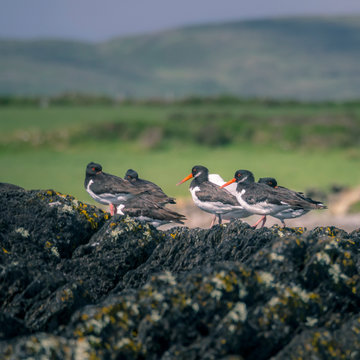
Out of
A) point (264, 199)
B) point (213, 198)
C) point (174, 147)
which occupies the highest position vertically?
point (264, 199)

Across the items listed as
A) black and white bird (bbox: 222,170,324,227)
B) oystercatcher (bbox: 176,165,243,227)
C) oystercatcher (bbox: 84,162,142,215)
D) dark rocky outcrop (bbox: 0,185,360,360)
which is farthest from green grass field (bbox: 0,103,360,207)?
dark rocky outcrop (bbox: 0,185,360,360)

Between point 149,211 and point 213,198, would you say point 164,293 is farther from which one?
point 213,198

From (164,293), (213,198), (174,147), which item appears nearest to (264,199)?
(213,198)

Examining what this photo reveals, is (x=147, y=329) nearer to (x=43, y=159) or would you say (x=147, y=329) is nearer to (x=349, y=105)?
(x=43, y=159)

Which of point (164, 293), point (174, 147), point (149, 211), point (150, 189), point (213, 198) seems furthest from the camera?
point (174, 147)

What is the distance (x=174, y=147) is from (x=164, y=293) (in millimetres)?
62716

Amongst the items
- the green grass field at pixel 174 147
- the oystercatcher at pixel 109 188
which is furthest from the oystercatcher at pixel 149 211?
the green grass field at pixel 174 147

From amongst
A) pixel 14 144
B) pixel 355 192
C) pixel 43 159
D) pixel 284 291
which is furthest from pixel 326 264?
pixel 14 144

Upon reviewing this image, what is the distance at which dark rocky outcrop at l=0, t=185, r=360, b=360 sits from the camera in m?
4.79

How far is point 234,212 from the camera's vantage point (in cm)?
1380

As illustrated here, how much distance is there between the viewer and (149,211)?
35.6 ft

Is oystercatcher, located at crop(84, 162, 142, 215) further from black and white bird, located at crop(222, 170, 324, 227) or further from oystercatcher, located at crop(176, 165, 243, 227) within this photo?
black and white bird, located at crop(222, 170, 324, 227)

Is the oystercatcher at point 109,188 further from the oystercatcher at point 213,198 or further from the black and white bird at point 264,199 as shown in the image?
the black and white bird at point 264,199

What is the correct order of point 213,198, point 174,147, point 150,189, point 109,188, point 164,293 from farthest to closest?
point 174,147 < point 213,198 < point 109,188 < point 150,189 < point 164,293
